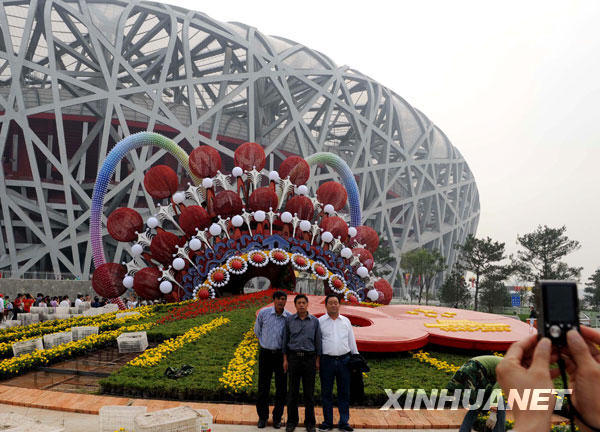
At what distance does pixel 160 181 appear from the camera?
1820 cm

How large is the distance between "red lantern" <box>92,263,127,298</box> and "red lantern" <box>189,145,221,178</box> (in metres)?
4.74

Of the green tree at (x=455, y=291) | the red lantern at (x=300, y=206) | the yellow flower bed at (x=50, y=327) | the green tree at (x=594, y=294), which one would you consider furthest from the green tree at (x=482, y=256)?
the yellow flower bed at (x=50, y=327)

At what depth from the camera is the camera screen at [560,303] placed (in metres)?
1.47

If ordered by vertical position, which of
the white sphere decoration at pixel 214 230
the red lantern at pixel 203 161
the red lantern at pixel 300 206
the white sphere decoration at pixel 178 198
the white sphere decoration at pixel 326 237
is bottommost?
the white sphere decoration at pixel 326 237

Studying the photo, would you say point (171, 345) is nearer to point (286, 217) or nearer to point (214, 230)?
point (214, 230)

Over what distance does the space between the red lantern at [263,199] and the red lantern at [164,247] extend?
3092 mm

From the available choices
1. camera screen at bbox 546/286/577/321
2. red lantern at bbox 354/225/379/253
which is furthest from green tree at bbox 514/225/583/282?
camera screen at bbox 546/286/577/321

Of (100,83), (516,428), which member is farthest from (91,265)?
(516,428)

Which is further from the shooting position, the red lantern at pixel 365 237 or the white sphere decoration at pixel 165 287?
the red lantern at pixel 365 237

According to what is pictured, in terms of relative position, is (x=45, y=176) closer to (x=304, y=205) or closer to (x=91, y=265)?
(x=91, y=265)

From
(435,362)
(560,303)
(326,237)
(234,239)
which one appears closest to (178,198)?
(234,239)

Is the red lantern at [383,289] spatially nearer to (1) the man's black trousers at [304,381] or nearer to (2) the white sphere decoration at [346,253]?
(2) the white sphere decoration at [346,253]

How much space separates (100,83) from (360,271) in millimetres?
27004

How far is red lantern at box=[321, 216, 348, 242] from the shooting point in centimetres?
1775
